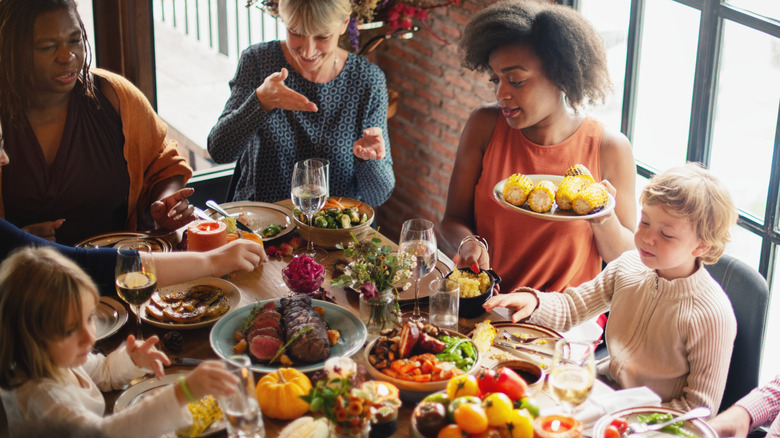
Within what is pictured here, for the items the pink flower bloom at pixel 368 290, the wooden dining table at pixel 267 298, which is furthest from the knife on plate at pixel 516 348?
the pink flower bloom at pixel 368 290

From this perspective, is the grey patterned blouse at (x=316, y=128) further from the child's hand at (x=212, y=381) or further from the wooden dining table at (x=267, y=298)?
the child's hand at (x=212, y=381)

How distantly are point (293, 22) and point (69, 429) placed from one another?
1.72m

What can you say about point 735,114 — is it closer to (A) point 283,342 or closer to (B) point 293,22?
(B) point 293,22

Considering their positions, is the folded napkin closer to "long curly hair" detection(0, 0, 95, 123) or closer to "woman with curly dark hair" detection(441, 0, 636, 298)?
"woman with curly dark hair" detection(441, 0, 636, 298)

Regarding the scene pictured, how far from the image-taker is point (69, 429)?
1451 mm

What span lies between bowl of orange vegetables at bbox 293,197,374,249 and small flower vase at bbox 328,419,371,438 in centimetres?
105

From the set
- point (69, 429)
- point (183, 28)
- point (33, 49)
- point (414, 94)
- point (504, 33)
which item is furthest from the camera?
point (414, 94)

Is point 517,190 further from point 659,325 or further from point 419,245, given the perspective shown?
point 659,325

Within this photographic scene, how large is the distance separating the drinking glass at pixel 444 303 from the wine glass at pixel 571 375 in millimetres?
463

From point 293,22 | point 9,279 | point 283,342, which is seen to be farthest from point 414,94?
point 9,279

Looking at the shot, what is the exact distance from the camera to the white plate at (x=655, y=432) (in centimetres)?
161

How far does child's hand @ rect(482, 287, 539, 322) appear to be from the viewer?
6.81 ft

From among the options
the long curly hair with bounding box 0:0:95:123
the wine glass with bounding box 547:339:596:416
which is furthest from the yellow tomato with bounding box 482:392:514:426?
the long curly hair with bounding box 0:0:95:123

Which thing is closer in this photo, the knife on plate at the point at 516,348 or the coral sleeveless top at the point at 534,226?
the knife on plate at the point at 516,348
